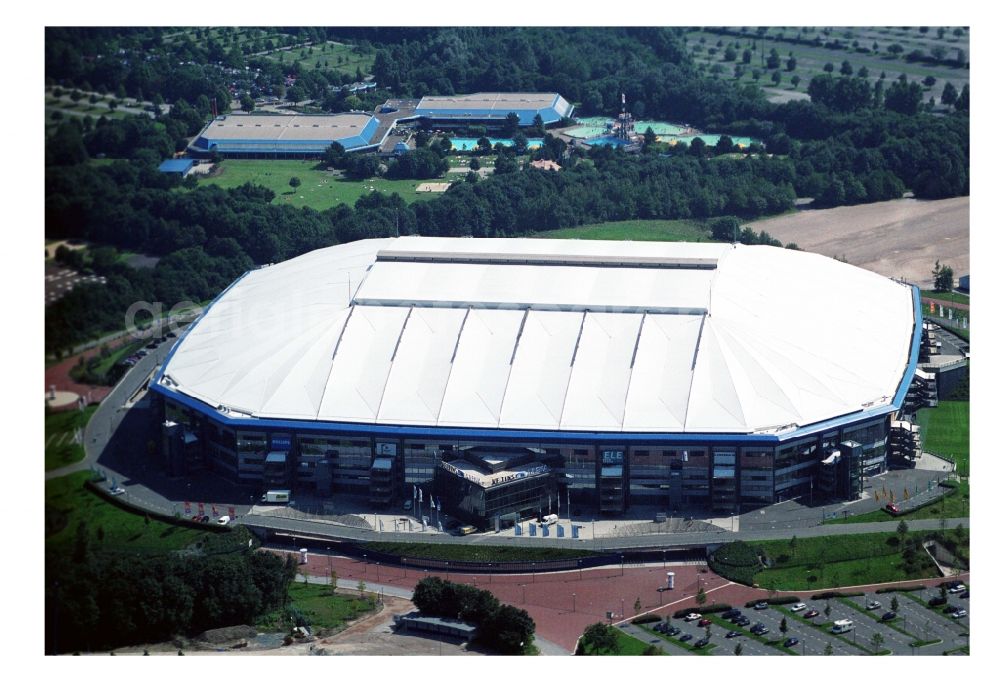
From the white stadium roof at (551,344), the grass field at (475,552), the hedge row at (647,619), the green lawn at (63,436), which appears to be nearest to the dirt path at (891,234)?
the white stadium roof at (551,344)

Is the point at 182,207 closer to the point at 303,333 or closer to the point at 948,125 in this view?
the point at 303,333

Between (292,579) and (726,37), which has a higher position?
(726,37)

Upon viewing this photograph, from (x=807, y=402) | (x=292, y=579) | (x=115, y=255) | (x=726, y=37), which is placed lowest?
(x=292, y=579)

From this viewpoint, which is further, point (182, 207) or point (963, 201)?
point (963, 201)

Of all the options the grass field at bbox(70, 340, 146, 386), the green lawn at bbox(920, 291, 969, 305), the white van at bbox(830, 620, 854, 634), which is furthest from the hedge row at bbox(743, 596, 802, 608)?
the green lawn at bbox(920, 291, 969, 305)

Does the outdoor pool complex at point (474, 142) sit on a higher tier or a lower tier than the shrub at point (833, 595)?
higher

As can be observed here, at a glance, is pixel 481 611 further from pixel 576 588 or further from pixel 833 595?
pixel 833 595

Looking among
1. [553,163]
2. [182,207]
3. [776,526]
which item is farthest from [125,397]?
[553,163]

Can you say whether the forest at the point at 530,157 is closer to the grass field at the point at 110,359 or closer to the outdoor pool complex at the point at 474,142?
the outdoor pool complex at the point at 474,142
